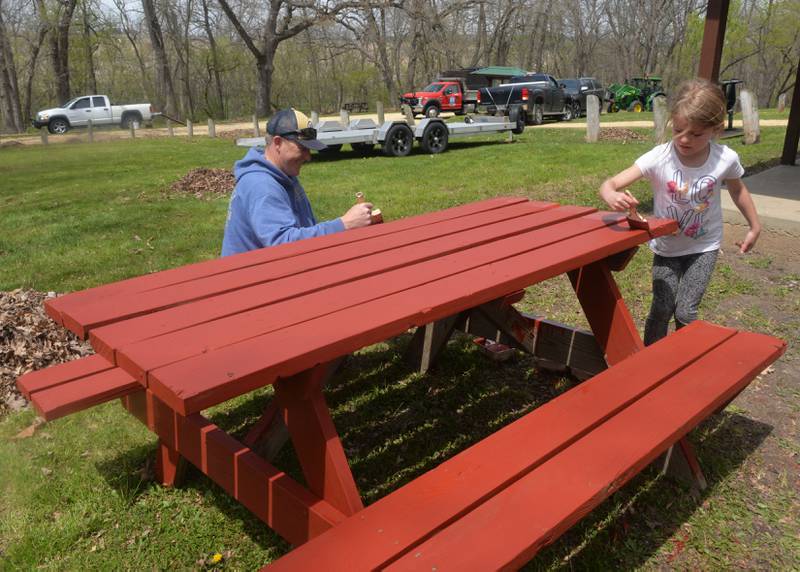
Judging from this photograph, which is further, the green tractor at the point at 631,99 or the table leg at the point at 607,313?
the green tractor at the point at 631,99

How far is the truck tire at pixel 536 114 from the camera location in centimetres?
2062

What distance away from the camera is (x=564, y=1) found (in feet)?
154

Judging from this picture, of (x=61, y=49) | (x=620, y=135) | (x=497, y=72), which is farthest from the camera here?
(x=61, y=49)

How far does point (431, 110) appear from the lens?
893 inches

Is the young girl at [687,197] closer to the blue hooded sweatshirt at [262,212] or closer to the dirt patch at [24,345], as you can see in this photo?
the blue hooded sweatshirt at [262,212]

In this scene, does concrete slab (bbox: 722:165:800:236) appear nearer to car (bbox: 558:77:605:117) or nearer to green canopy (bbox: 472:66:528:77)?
car (bbox: 558:77:605:117)

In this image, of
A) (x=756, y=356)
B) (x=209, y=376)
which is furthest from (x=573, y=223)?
(x=209, y=376)

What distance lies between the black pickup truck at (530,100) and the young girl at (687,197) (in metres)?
17.3

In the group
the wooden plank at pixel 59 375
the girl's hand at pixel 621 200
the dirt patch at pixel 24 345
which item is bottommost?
the dirt patch at pixel 24 345

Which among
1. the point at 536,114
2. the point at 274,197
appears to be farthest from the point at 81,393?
the point at 536,114

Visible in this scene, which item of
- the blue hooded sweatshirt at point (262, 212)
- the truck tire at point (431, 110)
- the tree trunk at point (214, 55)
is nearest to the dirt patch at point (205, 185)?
the blue hooded sweatshirt at point (262, 212)

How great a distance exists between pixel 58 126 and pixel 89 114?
56.3 inches

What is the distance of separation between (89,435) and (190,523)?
0.95m

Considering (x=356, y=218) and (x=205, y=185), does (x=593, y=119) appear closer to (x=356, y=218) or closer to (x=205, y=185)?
(x=205, y=185)
